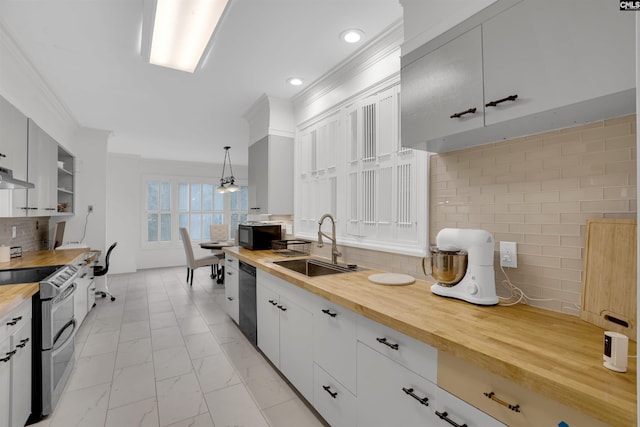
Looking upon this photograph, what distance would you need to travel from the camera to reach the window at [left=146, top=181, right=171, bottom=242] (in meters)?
7.47

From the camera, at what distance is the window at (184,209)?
7.51 m

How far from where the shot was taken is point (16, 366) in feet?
5.54

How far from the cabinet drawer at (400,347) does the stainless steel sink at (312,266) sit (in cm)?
97

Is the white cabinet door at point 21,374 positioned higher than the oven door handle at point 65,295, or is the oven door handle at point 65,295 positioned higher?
the oven door handle at point 65,295

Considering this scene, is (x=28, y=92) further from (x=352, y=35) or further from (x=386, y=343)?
(x=386, y=343)

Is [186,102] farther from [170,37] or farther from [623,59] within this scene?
[623,59]

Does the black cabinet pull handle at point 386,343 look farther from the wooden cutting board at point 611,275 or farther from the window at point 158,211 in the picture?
the window at point 158,211

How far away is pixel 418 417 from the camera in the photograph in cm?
120

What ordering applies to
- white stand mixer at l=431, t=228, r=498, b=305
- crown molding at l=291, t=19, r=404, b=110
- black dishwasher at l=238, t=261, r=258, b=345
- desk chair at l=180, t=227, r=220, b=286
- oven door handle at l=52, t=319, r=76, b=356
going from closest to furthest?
white stand mixer at l=431, t=228, r=498, b=305 < oven door handle at l=52, t=319, r=76, b=356 < crown molding at l=291, t=19, r=404, b=110 < black dishwasher at l=238, t=261, r=258, b=345 < desk chair at l=180, t=227, r=220, b=286

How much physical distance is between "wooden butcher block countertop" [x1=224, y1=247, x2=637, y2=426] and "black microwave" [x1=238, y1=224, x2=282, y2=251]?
5.95ft

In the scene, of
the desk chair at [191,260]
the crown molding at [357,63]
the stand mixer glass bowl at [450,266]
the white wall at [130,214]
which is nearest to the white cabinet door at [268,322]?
the stand mixer glass bowl at [450,266]

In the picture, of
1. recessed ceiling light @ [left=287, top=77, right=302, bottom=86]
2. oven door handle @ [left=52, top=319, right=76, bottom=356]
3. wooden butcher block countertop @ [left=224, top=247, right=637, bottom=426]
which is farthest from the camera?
recessed ceiling light @ [left=287, top=77, right=302, bottom=86]

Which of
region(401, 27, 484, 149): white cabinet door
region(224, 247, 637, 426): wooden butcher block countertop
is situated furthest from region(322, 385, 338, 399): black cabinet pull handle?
region(401, 27, 484, 149): white cabinet door

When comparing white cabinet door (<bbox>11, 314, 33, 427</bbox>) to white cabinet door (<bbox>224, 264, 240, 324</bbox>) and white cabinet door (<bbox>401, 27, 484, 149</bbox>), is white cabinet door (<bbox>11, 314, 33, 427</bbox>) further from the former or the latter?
white cabinet door (<bbox>401, 27, 484, 149</bbox>)
